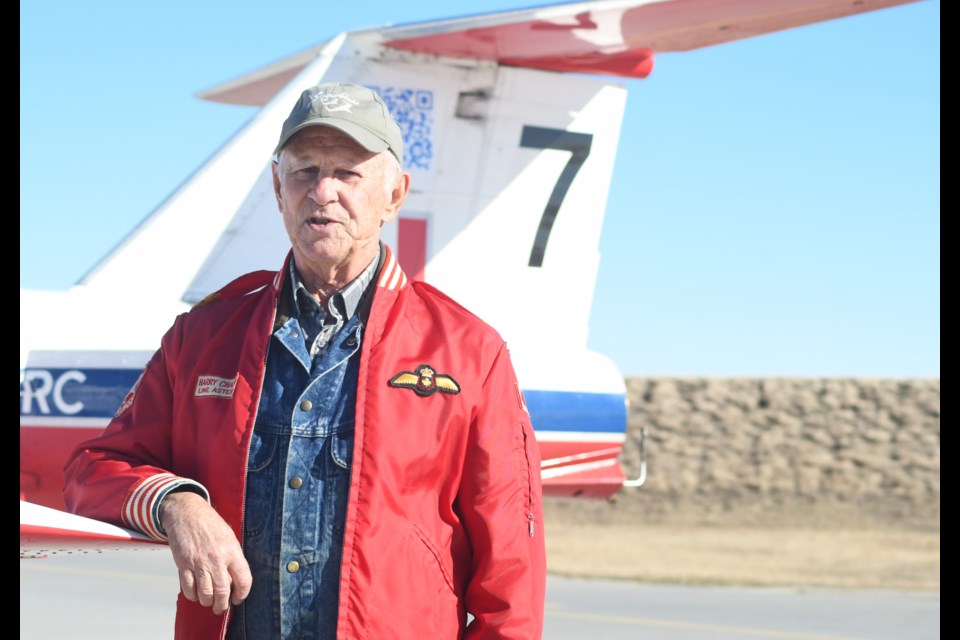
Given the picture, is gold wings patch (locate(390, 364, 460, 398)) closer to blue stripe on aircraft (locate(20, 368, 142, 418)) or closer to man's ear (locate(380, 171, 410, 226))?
man's ear (locate(380, 171, 410, 226))

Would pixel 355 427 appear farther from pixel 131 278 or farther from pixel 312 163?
pixel 131 278

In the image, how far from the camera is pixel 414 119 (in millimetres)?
7312

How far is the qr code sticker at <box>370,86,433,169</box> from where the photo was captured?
7254 millimetres

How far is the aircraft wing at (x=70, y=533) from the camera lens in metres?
2.37

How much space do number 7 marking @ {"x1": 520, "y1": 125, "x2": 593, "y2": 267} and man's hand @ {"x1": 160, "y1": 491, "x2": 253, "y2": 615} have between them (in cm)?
544

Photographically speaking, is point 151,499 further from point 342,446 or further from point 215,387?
point 342,446

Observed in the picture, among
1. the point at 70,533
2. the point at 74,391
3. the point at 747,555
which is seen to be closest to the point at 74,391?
the point at 74,391

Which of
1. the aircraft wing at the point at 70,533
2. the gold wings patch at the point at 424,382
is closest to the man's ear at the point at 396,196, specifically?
the gold wings patch at the point at 424,382

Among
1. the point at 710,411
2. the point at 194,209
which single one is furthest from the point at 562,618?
the point at 710,411

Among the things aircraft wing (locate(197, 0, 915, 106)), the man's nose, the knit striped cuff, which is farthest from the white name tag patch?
aircraft wing (locate(197, 0, 915, 106))

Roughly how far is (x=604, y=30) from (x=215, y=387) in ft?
15.6

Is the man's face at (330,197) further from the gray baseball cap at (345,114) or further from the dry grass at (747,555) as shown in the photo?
the dry grass at (747,555)

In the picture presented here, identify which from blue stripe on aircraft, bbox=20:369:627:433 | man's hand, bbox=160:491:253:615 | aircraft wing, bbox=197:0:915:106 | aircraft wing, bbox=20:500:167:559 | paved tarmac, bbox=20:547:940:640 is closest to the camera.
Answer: man's hand, bbox=160:491:253:615
